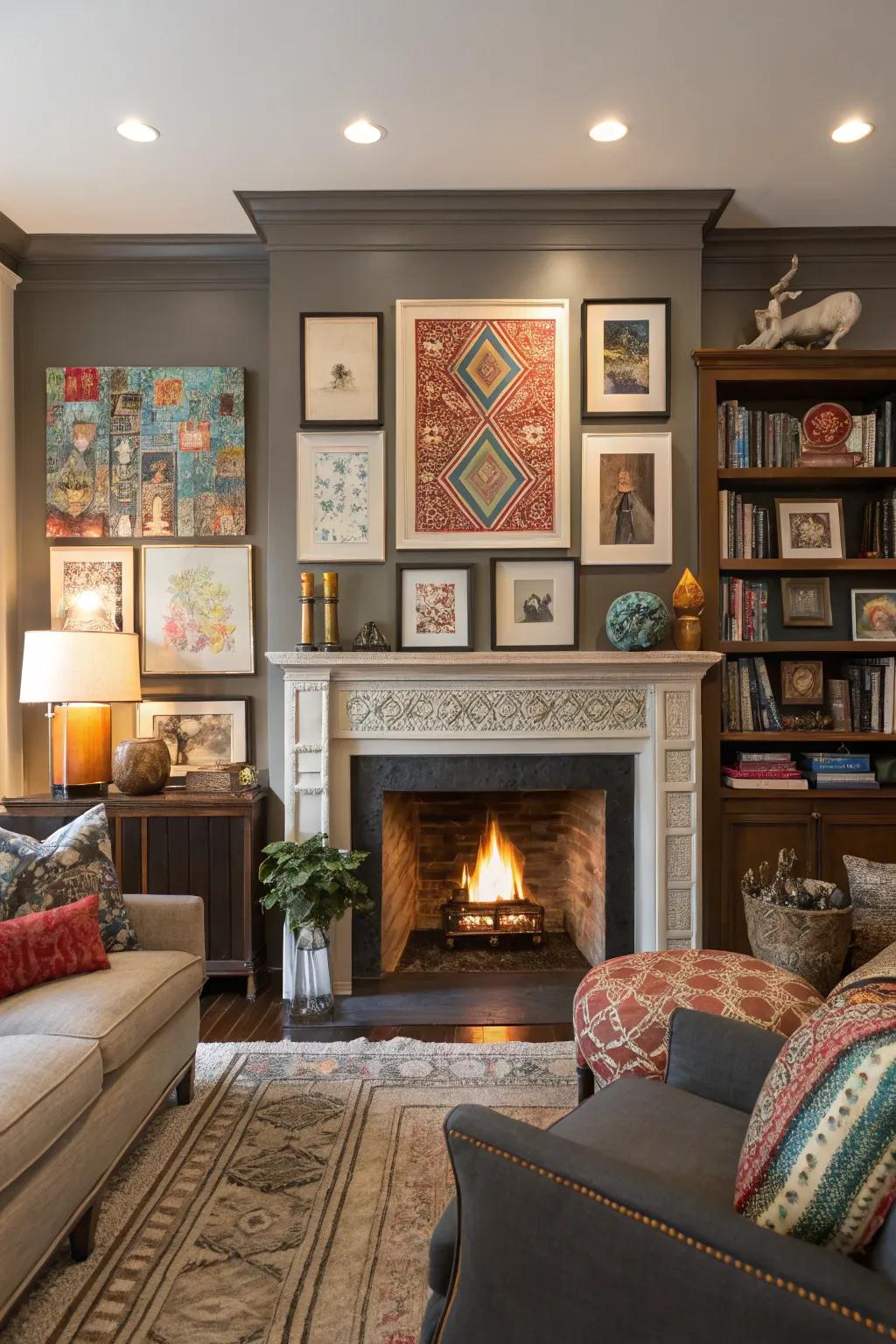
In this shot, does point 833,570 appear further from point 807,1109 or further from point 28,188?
point 28,188

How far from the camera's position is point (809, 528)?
143 inches

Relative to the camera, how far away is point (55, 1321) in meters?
1.62

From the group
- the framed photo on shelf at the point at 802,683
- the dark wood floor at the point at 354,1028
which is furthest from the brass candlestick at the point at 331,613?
the framed photo on shelf at the point at 802,683

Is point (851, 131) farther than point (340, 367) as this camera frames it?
No

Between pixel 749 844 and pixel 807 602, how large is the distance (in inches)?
41.8

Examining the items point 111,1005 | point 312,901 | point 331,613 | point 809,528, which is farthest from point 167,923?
point 809,528

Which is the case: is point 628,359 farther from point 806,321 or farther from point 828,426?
point 828,426

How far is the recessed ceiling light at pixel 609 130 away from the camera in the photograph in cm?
292

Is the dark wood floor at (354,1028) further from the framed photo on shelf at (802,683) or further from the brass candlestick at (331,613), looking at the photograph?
the framed photo on shelf at (802,683)

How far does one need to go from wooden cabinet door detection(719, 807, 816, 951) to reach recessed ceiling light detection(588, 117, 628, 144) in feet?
8.31

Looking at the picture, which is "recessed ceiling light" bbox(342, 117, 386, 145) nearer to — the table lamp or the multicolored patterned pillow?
the table lamp

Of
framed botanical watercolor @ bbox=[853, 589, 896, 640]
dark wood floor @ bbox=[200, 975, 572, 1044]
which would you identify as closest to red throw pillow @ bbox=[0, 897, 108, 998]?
dark wood floor @ bbox=[200, 975, 572, 1044]

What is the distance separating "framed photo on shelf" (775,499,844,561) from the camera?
3.62m

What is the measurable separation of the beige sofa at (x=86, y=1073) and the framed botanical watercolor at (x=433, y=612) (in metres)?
1.41
